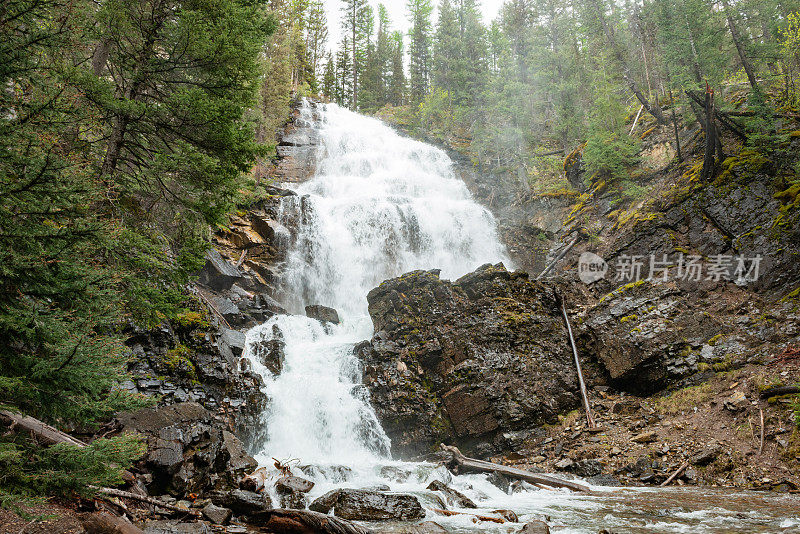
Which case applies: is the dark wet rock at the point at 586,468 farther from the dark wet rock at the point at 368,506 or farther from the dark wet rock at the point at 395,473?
the dark wet rock at the point at 368,506

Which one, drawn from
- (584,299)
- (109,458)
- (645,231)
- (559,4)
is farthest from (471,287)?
(559,4)

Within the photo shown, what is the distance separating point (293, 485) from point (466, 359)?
303 inches

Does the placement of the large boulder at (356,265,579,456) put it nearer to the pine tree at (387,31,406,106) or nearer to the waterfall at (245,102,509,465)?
the waterfall at (245,102,509,465)

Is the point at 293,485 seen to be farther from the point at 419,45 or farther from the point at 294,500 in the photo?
the point at 419,45

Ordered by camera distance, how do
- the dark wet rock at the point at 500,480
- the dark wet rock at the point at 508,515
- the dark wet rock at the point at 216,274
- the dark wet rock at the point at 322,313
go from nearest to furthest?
1. the dark wet rock at the point at 508,515
2. the dark wet rock at the point at 500,480
3. the dark wet rock at the point at 216,274
4. the dark wet rock at the point at 322,313

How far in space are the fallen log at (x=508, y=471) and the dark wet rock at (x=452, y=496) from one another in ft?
6.78

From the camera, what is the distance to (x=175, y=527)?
6.20 meters

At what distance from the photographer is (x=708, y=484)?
32.4 ft

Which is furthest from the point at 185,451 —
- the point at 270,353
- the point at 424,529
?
the point at 270,353

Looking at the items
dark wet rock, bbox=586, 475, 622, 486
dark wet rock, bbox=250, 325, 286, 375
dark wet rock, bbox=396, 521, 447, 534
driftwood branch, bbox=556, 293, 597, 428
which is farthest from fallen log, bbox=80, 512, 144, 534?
driftwood branch, bbox=556, 293, 597, 428

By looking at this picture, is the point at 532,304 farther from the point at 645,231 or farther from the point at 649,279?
the point at 645,231

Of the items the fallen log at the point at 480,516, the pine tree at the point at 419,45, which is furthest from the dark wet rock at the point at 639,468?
the pine tree at the point at 419,45

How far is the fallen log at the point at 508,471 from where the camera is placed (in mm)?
10484

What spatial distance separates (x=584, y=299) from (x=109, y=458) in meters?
17.2
